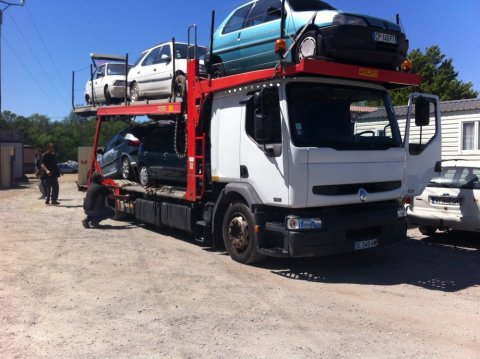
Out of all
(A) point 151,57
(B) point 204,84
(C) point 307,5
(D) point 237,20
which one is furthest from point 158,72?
(C) point 307,5

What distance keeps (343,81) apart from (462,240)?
16.5 feet

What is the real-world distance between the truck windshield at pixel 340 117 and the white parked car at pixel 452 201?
233 centimetres

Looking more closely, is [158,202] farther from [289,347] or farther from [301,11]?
[289,347]

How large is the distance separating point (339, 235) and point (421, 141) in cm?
240

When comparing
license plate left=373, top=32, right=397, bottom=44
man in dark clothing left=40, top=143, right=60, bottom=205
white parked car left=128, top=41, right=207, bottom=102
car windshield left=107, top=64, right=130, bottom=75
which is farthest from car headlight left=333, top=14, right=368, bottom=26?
man in dark clothing left=40, top=143, right=60, bottom=205

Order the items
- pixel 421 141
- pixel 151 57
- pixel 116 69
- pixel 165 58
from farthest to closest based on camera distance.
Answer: pixel 116 69 < pixel 151 57 < pixel 165 58 < pixel 421 141

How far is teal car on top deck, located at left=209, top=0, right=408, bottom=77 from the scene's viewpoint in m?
6.58

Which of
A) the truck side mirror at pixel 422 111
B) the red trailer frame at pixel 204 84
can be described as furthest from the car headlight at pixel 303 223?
the truck side mirror at pixel 422 111

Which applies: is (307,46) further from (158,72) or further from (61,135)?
(61,135)

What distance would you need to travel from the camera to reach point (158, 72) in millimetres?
10680

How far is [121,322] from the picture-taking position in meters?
5.05

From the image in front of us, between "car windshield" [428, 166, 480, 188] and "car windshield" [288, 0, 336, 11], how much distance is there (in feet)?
13.6

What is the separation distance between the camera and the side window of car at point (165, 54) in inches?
413

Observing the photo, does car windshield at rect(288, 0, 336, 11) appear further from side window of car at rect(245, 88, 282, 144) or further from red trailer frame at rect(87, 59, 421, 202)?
side window of car at rect(245, 88, 282, 144)
